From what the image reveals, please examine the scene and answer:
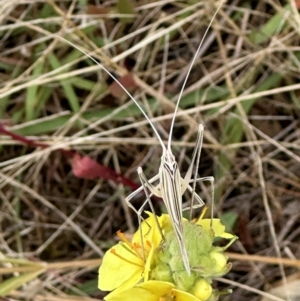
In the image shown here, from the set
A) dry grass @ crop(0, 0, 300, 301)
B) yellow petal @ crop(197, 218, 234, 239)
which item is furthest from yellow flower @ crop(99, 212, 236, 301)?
dry grass @ crop(0, 0, 300, 301)

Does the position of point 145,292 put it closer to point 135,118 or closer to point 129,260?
point 129,260

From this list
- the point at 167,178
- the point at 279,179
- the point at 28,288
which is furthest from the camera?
the point at 279,179

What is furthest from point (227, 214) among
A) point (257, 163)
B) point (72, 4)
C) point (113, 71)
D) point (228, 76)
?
point (72, 4)

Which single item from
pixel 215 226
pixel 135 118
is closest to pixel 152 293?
pixel 215 226

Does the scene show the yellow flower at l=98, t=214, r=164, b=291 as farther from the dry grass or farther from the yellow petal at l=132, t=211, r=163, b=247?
the dry grass

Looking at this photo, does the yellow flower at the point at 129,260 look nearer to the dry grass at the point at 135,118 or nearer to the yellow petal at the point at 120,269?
the yellow petal at the point at 120,269

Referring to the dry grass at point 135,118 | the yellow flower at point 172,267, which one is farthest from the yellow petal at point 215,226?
the dry grass at point 135,118

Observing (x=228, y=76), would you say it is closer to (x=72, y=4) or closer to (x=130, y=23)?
(x=130, y=23)
